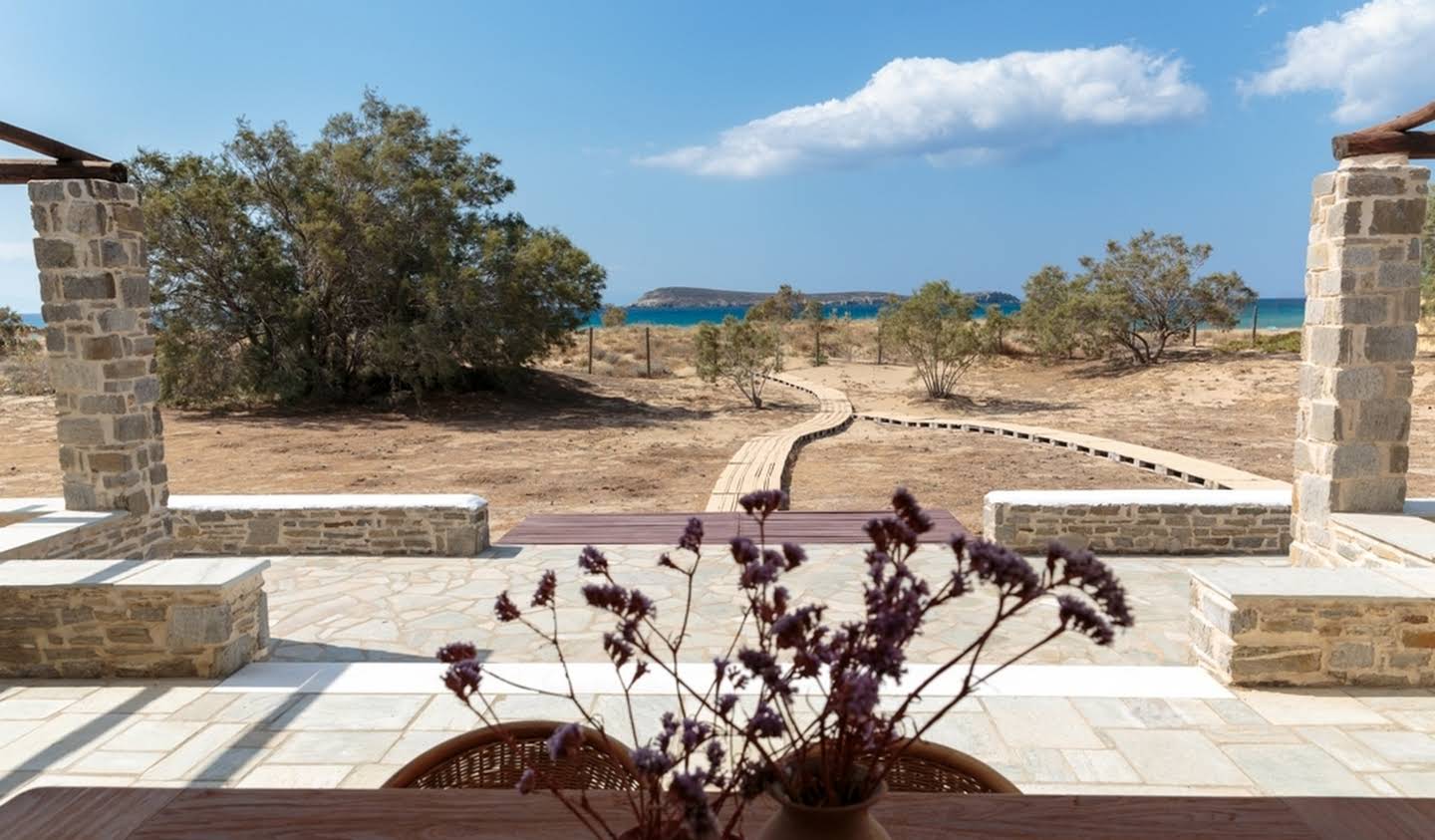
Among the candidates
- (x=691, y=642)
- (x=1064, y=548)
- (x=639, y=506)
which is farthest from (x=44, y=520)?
(x=1064, y=548)

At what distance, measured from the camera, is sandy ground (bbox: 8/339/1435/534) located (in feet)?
32.8

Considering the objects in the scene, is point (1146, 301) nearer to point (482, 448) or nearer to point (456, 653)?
point (482, 448)

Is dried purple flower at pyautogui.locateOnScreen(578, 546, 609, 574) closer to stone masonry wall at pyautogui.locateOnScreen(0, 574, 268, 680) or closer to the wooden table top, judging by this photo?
the wooden table top

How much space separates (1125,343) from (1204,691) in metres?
19.2

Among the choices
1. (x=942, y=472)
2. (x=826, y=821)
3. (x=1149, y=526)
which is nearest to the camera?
(x=826, y=821)

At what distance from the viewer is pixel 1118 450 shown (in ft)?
35.0

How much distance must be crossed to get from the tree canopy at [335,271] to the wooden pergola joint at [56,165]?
1082 centimetres

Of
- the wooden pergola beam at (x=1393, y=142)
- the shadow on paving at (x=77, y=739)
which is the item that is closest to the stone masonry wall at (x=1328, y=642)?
the wooden pergola beam at (x=1393, y=142)

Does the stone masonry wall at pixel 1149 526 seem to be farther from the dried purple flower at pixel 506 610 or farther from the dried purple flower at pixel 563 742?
the dried purple flower at pixel 563 742

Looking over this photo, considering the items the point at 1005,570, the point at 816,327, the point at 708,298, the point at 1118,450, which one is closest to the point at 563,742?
the point at 1005,570

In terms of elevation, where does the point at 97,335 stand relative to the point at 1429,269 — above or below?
below

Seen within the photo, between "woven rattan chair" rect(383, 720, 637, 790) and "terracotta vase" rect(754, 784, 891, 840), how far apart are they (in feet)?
2.39

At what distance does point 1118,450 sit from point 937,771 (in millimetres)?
9977

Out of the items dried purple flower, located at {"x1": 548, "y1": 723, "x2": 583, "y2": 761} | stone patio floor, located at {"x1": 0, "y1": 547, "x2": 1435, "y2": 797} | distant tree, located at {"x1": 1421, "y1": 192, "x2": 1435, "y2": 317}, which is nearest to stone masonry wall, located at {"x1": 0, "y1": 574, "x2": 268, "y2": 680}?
stone patio floor, located at {"x1": 0, "y1": 547, "x2": 1435, "y2": 797}
